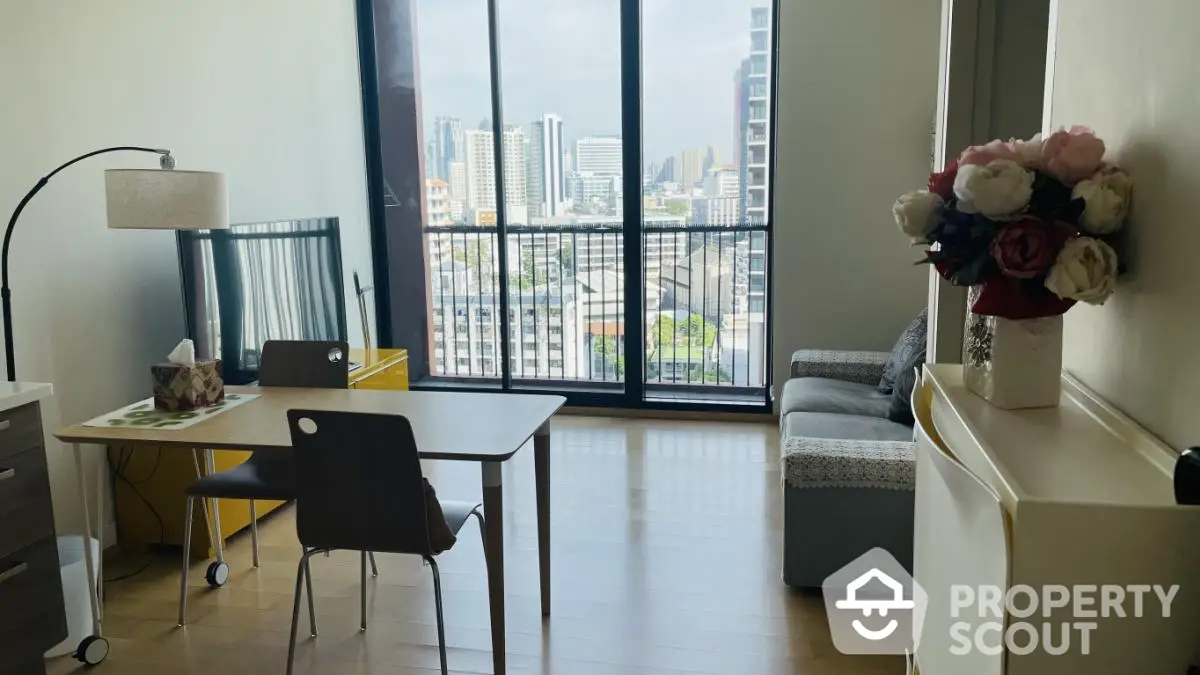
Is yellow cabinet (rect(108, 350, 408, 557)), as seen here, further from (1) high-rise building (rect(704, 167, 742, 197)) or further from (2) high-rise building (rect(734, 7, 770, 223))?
(2) high-rise building (rect(734, 7, 770, 223))

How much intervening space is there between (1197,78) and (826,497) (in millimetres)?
1943

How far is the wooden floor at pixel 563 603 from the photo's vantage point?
8.63 feet

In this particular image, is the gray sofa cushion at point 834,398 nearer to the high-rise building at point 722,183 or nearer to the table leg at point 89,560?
the high-rise building at point 722,183

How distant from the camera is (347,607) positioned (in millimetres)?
2996

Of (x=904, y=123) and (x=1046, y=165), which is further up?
(x=904, y=123)

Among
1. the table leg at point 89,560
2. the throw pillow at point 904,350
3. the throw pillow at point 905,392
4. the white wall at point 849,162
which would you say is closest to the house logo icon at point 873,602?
the throw pillow at point 905,392

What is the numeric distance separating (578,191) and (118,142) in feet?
8.61

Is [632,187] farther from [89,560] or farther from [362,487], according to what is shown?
[89,560]

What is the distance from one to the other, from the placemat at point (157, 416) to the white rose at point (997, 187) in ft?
7.50

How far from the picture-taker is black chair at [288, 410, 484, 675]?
7.24 feet

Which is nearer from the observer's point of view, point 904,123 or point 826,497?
point 826,497

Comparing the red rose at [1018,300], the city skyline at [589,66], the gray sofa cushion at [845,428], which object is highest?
the city skyline at [589,66]

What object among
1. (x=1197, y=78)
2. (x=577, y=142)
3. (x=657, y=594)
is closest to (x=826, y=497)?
(x=657, y=594)

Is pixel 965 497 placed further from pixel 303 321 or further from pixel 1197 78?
pixel 303 321
